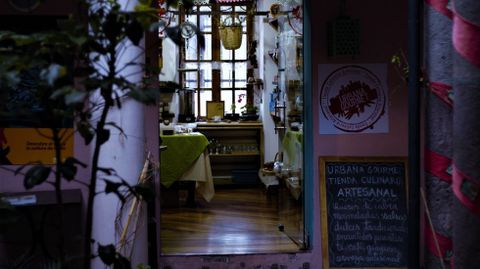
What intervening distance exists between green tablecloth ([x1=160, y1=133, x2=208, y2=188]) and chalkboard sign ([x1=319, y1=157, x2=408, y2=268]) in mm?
2189

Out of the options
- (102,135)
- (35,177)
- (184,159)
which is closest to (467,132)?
(102,135)

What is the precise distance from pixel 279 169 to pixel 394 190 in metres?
1.73

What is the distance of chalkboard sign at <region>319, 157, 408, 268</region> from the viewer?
382cm

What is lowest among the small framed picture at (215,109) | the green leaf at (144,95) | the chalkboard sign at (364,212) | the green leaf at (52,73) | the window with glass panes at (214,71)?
the chalkboard sign at (364,212)

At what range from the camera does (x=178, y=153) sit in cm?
579

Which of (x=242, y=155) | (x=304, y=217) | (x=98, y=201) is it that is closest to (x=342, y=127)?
(x=304, y=217)

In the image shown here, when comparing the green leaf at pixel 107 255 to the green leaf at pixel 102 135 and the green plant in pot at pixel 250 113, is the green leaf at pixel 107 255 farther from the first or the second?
the green plant in pot at pixel 250 113

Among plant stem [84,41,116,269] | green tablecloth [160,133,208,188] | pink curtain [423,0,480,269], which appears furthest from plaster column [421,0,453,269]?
green tablecloth [160,133,208,188]

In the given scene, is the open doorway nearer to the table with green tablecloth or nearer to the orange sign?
the table with green tablecloth

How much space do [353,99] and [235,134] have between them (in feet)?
13.4

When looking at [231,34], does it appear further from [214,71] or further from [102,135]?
[102,135]

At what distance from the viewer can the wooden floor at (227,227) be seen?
423cm

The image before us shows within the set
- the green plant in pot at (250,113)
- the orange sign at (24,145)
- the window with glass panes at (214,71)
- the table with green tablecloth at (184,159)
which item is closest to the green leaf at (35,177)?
the orange sign at (24,145)

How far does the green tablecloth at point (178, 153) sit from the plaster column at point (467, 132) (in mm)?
4314
